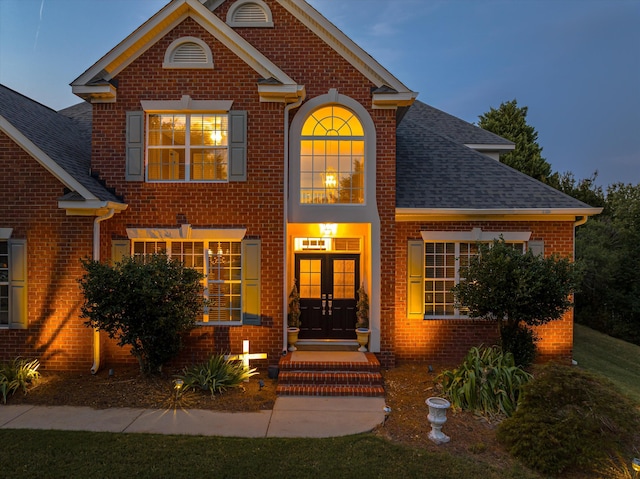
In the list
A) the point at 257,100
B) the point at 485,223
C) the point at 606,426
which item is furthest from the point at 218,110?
the point at 606,426

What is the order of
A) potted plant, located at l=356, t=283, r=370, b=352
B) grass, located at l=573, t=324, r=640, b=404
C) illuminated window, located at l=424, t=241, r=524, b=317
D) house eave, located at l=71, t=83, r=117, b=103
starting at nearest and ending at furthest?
house eave, located at l=71, t=83, r=117, b=103 → potted plant, located at l=356, t=283, r=370, b=352 → illuminated window, located at l=424, t=241, r=524, b=317 → grass, located at l=573, t=324, r=640, b=404

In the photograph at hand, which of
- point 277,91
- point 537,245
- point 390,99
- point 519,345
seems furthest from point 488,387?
point 277,91

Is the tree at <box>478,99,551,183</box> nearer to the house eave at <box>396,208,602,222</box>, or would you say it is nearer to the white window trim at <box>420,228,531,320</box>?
the house eave at <box>396,208,602,222</box>

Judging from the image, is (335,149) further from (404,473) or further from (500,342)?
(404,473)

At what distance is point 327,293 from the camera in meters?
10.8

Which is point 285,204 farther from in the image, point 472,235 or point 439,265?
point 472,235

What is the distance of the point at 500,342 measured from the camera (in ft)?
29.2

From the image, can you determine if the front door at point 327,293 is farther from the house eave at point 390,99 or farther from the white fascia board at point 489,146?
the white fascia board at point 489,146

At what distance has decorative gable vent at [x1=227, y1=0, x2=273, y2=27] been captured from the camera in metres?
10.1

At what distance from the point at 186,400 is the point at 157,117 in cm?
661

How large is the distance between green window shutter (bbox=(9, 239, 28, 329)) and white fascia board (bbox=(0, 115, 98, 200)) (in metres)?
1.82

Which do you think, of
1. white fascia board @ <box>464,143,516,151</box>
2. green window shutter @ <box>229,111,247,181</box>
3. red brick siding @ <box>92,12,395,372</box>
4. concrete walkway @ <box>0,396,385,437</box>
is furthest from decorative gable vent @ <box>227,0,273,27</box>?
concrete walkway @ <box>0,396,385,437</box>

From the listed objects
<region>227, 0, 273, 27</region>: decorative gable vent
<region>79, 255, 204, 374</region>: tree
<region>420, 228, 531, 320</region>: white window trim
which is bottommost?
<region>79, 255, 204, 374</region>: tree

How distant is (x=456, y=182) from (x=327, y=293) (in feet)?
15.5
